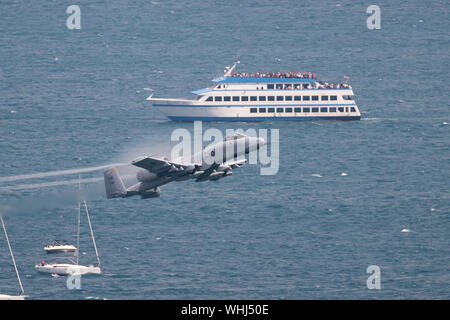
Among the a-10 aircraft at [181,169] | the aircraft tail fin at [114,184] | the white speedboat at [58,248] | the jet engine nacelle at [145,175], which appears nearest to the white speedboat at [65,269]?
the white speedboat at [58,248]

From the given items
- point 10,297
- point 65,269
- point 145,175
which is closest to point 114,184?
point 145,175

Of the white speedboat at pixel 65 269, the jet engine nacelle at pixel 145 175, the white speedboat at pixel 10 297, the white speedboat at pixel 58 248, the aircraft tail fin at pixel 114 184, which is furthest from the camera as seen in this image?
the white speedboat at pixel 58 248

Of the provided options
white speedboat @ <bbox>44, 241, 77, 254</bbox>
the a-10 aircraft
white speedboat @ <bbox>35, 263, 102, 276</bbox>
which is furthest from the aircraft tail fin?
white speedboat @ <bbox>44, 241, 77, 254</bbox>

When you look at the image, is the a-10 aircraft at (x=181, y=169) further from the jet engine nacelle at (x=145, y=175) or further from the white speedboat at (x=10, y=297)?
the white speedboat at (x=10, y=297)

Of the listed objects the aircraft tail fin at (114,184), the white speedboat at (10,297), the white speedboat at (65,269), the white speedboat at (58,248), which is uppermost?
the aircraft tail fin at (114,184)

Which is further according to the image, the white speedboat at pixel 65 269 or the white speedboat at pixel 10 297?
the white speedboat at pixel 65 269

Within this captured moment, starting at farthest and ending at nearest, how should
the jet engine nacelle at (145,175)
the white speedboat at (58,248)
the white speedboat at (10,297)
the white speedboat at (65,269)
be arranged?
the white speedboat at (58,248) → the white speedboat at (65,269) → the white speedboat at (10,297) → the jet engine nacelle at (145,175)

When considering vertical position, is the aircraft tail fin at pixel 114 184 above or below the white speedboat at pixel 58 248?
above
